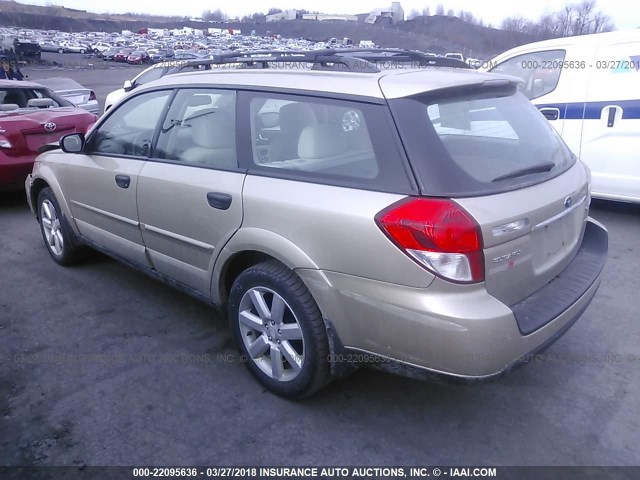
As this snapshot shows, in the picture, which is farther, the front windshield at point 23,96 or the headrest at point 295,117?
the front windshield at point 23,96

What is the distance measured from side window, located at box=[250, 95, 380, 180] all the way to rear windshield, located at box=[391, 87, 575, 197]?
0.16m

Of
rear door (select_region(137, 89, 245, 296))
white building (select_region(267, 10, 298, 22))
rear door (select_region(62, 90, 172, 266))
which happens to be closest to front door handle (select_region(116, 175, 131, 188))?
rear door (select_region(62, 90, 172, 266))

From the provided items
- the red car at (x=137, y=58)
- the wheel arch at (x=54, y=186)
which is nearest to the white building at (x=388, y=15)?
the red car at (x=137, y=58)

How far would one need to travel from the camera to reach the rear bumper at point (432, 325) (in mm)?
2186

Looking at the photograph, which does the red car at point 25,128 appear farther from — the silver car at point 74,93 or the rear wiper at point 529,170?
the rear wiper at point 529,170

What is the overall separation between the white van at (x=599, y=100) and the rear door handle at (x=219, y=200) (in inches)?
180

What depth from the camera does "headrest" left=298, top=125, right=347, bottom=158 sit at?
8.62ft

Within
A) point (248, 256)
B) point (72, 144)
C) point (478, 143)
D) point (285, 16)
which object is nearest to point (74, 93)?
point (72, 144)

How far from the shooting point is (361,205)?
7.69 feet

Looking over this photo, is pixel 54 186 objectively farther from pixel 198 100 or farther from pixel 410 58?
pixel 410 58

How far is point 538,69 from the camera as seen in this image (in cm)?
637

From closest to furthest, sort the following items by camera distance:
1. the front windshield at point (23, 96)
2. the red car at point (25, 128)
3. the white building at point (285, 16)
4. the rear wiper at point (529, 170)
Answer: the rear wiper at point (529, 170) → the red car at point (25, 128) → the front windshield at point (23, 96) → the white building at point (285, 16)

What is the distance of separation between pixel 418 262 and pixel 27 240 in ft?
15.6

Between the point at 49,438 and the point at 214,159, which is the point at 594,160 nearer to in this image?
the point at 214,159
